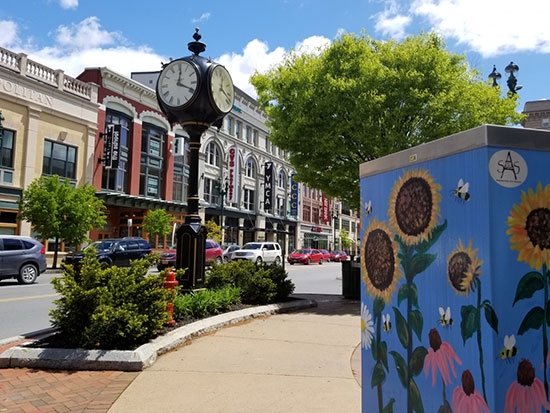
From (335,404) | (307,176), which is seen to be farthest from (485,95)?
(335,404)

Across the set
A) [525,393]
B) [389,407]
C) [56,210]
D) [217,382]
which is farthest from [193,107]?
[56,210]

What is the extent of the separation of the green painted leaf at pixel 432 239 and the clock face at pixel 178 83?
24.8 ft

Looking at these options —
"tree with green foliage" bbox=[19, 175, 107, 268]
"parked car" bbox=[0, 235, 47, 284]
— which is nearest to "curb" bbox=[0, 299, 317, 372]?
"parked car" bbox=[0, 235, 47, 284]

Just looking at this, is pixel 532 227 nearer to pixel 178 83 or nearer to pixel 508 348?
pixel 508 348

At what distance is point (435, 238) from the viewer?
7.76 ft

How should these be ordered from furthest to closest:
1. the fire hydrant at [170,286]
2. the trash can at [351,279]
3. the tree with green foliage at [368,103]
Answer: the trash can at [351,279] → the tree with green foliage at [368,103] → the fire hydrant at [170,286]

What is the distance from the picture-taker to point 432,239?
93.9 inches

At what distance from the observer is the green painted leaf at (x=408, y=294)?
8.25 ft

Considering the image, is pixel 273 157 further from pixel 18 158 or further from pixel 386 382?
pixel 386 382

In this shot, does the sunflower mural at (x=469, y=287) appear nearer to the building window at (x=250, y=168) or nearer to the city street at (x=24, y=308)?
the city street at (x=24, y=308)

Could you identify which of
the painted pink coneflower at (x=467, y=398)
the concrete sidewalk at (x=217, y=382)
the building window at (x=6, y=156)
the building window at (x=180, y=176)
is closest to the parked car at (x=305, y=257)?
the building window at (x=180, y=176)

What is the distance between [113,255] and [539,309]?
71.4 ft

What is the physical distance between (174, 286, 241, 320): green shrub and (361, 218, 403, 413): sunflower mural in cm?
545

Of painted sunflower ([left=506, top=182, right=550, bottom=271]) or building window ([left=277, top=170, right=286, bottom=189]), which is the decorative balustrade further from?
building window ([left=277, top=170, right=286, bottom=189])
